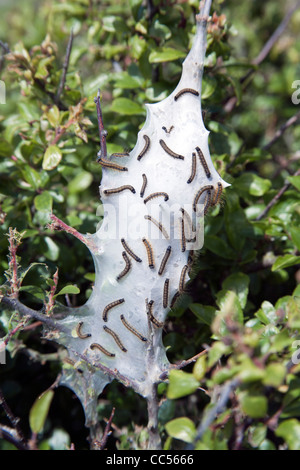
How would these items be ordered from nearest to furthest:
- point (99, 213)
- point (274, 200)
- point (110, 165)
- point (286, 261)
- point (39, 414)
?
1. point (39, 414)
2. point (110, 165)
3. point (286, 261)
4. point (99, 213)
5. point (274, 200)

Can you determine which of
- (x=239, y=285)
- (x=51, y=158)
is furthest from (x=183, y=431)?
(x=51, y=158)

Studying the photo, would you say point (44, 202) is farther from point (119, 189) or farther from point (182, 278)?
point (182, 278)

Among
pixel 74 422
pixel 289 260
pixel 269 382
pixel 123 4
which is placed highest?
pixel 123 4

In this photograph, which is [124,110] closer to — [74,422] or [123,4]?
[123,4]

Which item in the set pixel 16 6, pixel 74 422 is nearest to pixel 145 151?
pixel 74 422

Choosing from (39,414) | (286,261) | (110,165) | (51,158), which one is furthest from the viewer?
(51,158)

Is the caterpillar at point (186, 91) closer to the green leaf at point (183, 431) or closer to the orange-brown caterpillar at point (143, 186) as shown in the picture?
the orange-brown caterpillar at point (143, 186)
